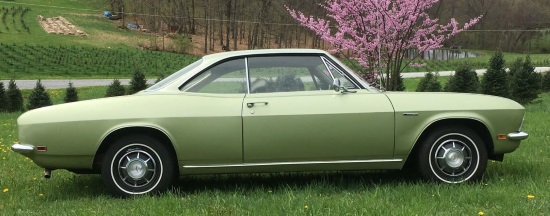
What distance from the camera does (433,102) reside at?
14.7 ft

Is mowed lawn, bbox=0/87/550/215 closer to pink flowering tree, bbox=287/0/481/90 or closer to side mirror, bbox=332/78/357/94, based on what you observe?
side mirror, bbox=332/78/357/94

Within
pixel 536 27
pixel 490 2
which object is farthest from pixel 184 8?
pixel 536 27

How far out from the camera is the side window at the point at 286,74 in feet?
14.8

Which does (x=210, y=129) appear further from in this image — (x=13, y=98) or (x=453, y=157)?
(x=13, y=98)

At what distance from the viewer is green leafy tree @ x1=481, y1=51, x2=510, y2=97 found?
57.8 feet

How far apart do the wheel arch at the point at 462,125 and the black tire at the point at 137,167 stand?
2197 mm

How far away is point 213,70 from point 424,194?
83.5 inches

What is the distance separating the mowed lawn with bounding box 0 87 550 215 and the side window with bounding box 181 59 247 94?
0.91m

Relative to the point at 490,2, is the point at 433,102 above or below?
below

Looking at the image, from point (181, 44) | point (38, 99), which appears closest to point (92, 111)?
point (38, 99)

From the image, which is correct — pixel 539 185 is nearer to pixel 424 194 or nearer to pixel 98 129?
pixel 424 194

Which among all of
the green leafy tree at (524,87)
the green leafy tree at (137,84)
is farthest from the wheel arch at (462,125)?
the green leafy tree at (524,87)

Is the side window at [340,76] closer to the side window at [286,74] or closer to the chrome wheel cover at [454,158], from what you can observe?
the side window at [286,74]

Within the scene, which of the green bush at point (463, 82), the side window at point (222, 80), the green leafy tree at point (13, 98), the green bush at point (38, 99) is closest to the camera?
the side window at point (222, 80)
